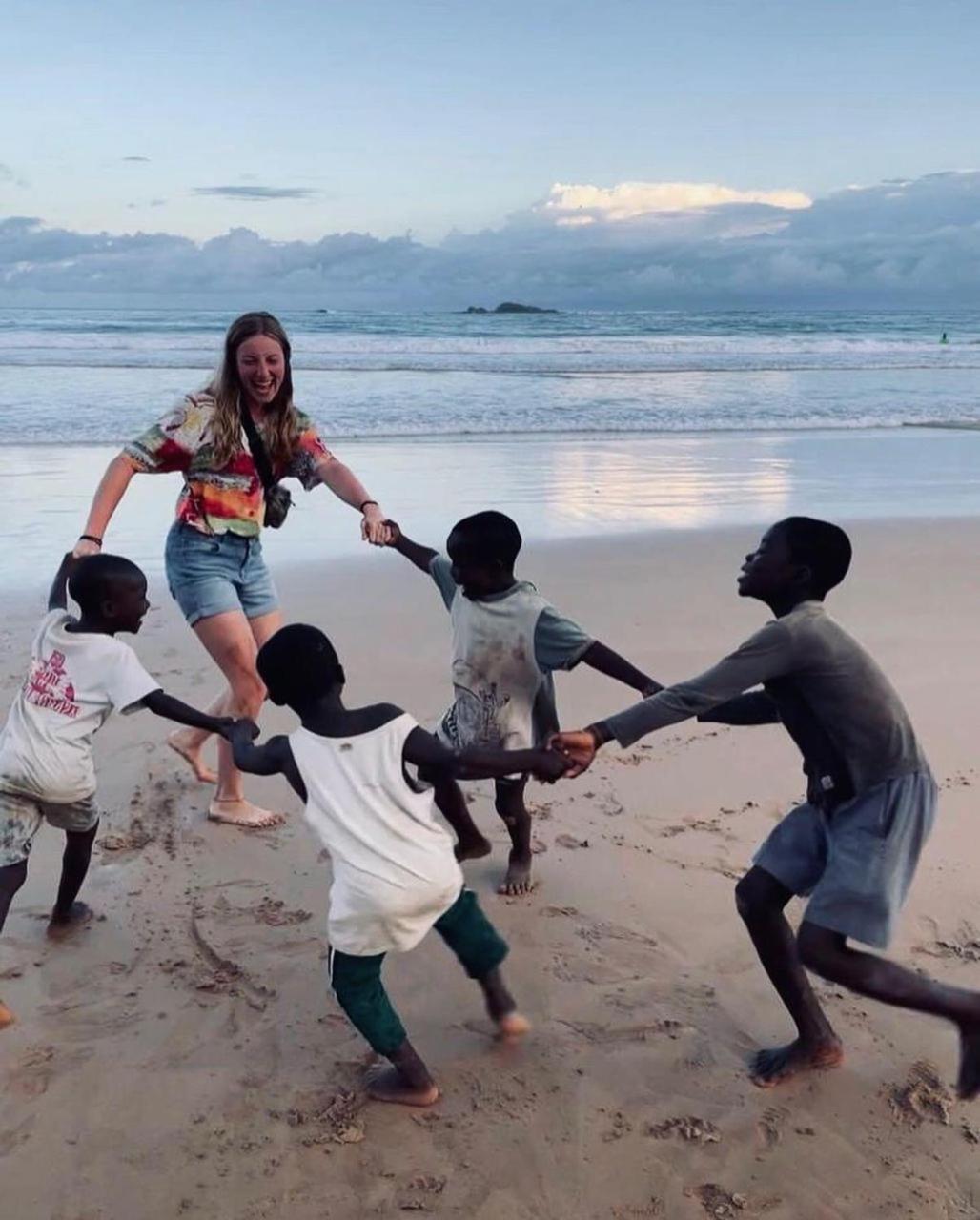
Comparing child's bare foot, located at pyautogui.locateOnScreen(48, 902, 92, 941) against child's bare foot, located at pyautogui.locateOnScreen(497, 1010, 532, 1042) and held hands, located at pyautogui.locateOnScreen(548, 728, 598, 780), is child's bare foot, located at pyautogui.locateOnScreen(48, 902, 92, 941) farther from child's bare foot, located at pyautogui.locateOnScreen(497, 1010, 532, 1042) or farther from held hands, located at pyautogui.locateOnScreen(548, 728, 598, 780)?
held hands, located at pyautogui.locateOnScreen(548, 728, 598, 780)

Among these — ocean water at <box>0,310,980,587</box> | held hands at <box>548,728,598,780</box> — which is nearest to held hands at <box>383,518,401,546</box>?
held hands at <box>548,728,598,780</box>

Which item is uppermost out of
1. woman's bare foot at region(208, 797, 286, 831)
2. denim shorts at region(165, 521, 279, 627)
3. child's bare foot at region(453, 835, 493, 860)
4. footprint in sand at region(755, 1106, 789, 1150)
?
denim shorts at region(165, 521, 279, 627)

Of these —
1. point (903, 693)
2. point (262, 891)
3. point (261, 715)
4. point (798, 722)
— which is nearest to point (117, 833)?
point (262, 891)

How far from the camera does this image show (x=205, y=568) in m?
4.48

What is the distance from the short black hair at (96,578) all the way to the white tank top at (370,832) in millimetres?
947

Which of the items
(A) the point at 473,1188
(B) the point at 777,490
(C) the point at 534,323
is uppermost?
(C) the point at 534,323

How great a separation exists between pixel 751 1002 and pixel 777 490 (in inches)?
340

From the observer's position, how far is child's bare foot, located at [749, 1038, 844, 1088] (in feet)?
10.2

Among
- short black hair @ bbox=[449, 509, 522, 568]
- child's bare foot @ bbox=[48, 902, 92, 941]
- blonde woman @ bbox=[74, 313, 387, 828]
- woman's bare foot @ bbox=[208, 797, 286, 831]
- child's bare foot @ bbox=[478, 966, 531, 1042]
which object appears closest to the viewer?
child's bare foot @ bbox=[478, 966, 531, 1042]

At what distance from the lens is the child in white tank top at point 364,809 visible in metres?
2.80

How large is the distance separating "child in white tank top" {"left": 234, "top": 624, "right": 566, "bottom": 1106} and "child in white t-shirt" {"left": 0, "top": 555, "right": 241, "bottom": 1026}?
639 millimetres

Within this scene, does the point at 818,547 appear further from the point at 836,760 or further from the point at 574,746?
the point at 574,746

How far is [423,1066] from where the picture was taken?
9.93 ft

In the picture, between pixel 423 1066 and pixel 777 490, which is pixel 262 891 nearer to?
pixel 423 1066
